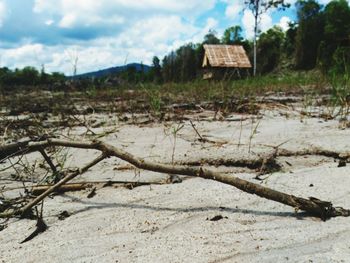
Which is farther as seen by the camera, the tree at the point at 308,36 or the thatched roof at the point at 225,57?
the tree at the point at 308,36

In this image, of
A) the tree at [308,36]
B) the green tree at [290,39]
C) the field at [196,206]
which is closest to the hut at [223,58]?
the tree at [308,36]

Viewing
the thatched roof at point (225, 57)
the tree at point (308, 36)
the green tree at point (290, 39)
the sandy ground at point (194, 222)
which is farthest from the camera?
the green tree at point (290, 39)

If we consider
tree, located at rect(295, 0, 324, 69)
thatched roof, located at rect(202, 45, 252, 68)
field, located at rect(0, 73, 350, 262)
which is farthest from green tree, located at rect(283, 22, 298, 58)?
→ field, located at rect(0, 73, 350, 262)

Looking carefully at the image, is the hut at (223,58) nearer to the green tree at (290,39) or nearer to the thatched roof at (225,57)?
the thatched roof at (225,57)

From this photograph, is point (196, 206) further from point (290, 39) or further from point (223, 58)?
point (290, 39)

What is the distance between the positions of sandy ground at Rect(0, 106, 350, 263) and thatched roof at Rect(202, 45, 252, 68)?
2271 cm

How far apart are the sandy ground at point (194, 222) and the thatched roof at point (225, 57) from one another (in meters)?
Result: 22.7

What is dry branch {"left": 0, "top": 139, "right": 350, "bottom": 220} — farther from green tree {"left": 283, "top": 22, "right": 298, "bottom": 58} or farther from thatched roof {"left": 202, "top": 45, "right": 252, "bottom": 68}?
green tree {"left": 283, "top": 22, "right": 298, "bottom": 58}

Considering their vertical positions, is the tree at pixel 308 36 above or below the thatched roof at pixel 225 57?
above

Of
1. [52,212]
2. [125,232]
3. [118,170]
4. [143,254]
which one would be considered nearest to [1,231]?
[52,212]

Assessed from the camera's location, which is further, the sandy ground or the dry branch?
the dry branch

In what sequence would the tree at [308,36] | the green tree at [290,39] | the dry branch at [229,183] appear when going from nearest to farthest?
the dry branch at [229,183]
the tree at [308,36]
the green tree at [290,39]

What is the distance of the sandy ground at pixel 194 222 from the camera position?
1.25 m

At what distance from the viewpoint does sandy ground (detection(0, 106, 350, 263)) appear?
125 centimetres
